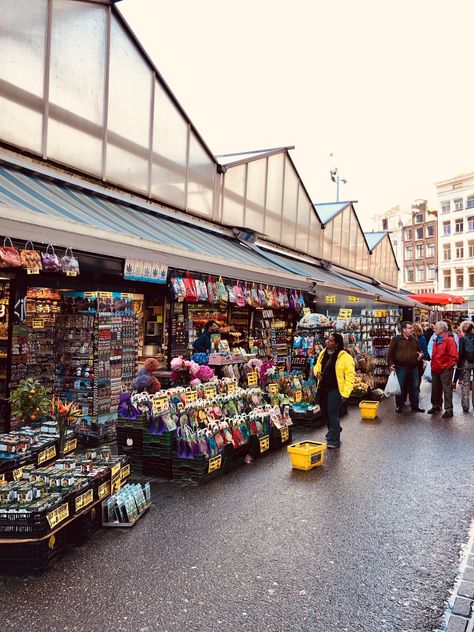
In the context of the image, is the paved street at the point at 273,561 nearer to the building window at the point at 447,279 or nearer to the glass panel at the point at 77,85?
the glass panel at the point at 77,85

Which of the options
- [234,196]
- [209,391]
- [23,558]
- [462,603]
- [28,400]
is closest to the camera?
[462,603]

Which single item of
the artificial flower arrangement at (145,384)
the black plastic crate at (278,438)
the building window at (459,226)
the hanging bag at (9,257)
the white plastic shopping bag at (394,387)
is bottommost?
the black plastic crate at (278,438)

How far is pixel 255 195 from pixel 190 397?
867 centimetres

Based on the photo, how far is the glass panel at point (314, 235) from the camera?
17.9 meters

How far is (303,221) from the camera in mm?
17219

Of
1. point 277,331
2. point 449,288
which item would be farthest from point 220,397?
point 449,288

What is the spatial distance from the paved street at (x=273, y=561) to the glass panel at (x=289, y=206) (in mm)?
10637

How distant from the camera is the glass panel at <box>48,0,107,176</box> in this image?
7.56 meters

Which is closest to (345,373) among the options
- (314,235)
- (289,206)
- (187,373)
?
(187,373)

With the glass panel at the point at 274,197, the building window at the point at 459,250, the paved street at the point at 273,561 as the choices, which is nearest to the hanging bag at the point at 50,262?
the paved street at the point at 273,561

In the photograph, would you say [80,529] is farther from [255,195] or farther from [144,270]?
[255,195]

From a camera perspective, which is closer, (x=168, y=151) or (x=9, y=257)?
(x=9, y=257)

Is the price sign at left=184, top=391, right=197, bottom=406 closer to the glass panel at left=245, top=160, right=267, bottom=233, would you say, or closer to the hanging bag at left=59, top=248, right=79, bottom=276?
the hanging bag at left=59, top=248, right=79, bottom=276

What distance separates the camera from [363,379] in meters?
12.5
